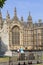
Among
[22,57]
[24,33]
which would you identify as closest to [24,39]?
[24,33]

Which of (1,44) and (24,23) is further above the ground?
(24,23)

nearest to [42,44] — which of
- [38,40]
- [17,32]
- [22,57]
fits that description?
[38,40]

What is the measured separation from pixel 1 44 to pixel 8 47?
5.73 feet

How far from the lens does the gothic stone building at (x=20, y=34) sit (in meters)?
56.9

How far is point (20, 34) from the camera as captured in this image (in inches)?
2255

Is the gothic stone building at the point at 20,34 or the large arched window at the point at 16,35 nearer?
the gothic stone building at the point at 20,34

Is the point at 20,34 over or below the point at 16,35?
over

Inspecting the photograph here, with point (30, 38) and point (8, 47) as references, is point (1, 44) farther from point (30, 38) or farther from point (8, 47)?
point (30, 38)

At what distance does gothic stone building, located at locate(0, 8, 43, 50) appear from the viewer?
56.9 m

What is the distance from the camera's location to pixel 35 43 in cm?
5712

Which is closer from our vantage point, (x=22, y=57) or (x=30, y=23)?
(x=22, y=57)

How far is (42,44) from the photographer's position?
56.6m

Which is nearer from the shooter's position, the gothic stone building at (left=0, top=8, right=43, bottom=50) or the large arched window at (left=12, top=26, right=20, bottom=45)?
the gothic stone building at (left=0, top=8, right=43, bottom=50)

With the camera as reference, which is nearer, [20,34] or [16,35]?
[20,34]
